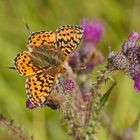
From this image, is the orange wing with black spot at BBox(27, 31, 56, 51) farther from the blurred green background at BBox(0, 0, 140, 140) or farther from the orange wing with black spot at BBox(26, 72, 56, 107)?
the blurred green background at BBox(0, 0, 140, 140)

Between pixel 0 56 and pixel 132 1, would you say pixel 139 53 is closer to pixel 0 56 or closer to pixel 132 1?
pixel 0 56

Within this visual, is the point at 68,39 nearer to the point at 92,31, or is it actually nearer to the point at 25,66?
the point at 25,66

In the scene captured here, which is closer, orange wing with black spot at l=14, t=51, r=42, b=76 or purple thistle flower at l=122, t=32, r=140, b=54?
orange wing with black spot at l=14, t=51, r=42, b=76

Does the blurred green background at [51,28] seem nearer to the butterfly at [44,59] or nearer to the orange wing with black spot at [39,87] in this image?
the butterfly at [44,59]

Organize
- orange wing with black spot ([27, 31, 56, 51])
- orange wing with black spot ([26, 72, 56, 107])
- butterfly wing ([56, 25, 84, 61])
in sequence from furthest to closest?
1. orange wing with black spot ([27, 31, 56, 51])
2. butterfly wing ([56, 25, 84, 61])
3. orange wing with black spot ([26, 72, 56, 107])

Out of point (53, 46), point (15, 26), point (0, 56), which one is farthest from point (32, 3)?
point (53, 46)

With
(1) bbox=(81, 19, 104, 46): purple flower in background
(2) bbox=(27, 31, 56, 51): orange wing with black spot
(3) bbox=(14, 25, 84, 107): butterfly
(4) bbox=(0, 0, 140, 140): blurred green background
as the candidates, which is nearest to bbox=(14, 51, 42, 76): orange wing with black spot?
(3) bbox=(14, 25, 84, 107): butterfly

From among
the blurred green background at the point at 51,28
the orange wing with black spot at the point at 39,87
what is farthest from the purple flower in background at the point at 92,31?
the orange wing with black spot at the point at 39,87
